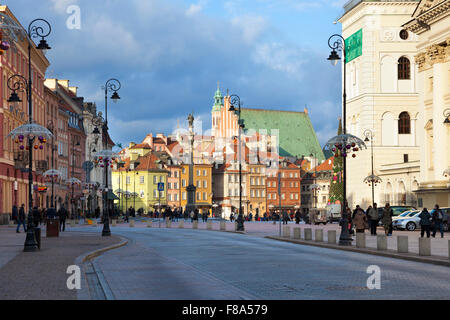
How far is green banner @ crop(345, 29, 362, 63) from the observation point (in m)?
83.2

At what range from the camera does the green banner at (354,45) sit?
273 ft

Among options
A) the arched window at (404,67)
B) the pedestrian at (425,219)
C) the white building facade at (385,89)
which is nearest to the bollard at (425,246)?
the pedestrian at (425,219)

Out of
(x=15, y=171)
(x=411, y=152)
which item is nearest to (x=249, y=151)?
(x=411, y=152)

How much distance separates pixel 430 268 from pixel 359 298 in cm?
840

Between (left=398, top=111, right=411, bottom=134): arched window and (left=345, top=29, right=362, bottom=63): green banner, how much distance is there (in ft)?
26.6

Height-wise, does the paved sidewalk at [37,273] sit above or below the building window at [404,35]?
below

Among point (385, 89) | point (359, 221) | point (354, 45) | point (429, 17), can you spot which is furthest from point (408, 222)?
point (354, 45)

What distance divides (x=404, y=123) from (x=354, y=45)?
32.8 ft

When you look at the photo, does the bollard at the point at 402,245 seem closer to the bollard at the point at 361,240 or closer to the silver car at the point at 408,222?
the bollard at the point at 361,240

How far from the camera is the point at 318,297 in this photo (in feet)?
47.2

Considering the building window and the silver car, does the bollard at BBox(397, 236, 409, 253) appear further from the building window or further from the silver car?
the building window

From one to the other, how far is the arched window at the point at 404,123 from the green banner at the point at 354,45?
26.6 feet

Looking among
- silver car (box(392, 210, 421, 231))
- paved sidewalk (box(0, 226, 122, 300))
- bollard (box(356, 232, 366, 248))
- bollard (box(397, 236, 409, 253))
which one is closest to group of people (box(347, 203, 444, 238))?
bollard (box(356, 232, 366, 248))
